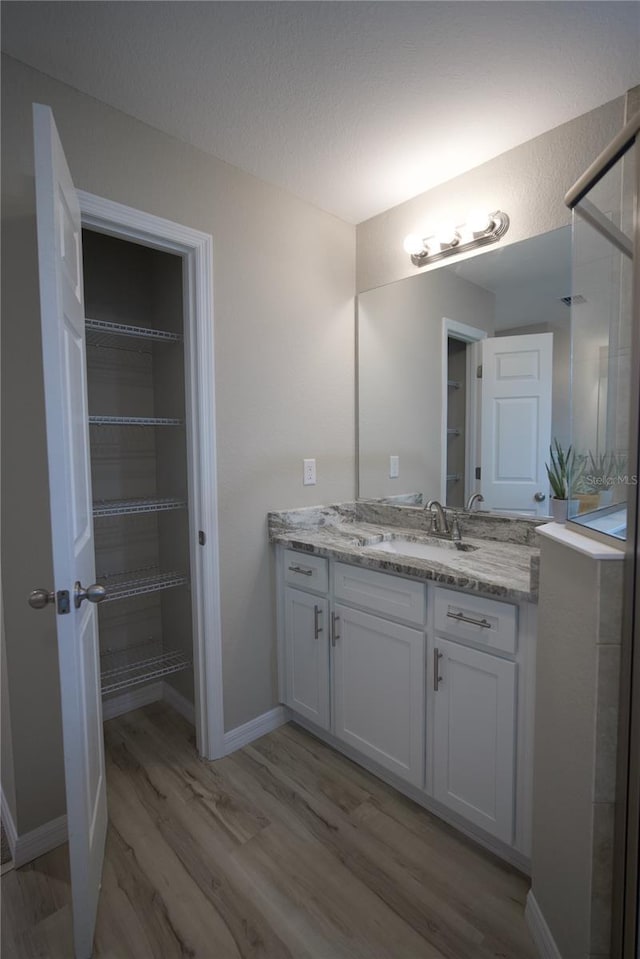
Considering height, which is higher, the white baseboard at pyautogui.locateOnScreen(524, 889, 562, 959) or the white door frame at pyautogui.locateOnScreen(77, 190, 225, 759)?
the white door frame at pyautogui.locateOnScreen(77, 190, 225, 759)

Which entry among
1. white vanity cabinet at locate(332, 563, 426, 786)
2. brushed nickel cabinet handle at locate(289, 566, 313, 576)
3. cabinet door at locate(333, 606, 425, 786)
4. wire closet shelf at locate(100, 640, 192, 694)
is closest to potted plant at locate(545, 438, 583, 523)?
white vanity cabinet at locate(332, 563, 426, 786)

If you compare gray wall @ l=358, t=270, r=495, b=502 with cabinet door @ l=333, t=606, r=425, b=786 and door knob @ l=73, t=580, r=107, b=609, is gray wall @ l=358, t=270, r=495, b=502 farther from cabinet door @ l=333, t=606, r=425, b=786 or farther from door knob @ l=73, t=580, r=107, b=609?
door knob @ l=73, t=580, r=107, b=609

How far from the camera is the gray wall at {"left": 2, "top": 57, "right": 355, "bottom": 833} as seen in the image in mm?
1456

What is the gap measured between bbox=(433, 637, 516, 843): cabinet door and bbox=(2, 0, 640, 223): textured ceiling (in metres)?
1.84

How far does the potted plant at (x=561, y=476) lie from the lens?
1.33m

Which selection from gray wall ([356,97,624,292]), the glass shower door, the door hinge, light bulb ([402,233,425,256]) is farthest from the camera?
light bulb ([402,233,425,256])

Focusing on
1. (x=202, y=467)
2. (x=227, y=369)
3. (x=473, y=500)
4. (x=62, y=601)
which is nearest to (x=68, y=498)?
(x=62, y=601)

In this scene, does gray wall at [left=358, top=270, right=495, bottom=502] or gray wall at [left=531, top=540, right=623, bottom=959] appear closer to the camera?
gray wall at [left=531, top=540, right=623, bottom=959]

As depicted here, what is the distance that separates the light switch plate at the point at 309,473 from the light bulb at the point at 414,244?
1.11m

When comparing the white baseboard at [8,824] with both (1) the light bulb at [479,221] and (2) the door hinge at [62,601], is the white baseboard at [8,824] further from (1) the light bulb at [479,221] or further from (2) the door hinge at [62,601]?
(1) the light bulb at [479,221]

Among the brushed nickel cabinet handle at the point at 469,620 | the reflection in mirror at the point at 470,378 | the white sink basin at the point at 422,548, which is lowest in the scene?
the brushed nickel cabinet handle at the point at 469,620

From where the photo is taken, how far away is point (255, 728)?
2.17 meters

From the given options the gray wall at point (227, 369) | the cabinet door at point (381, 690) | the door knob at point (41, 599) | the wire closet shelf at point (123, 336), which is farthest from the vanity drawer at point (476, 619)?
the wire closet shelf at point (123, 336)

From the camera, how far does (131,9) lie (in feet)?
4.14
